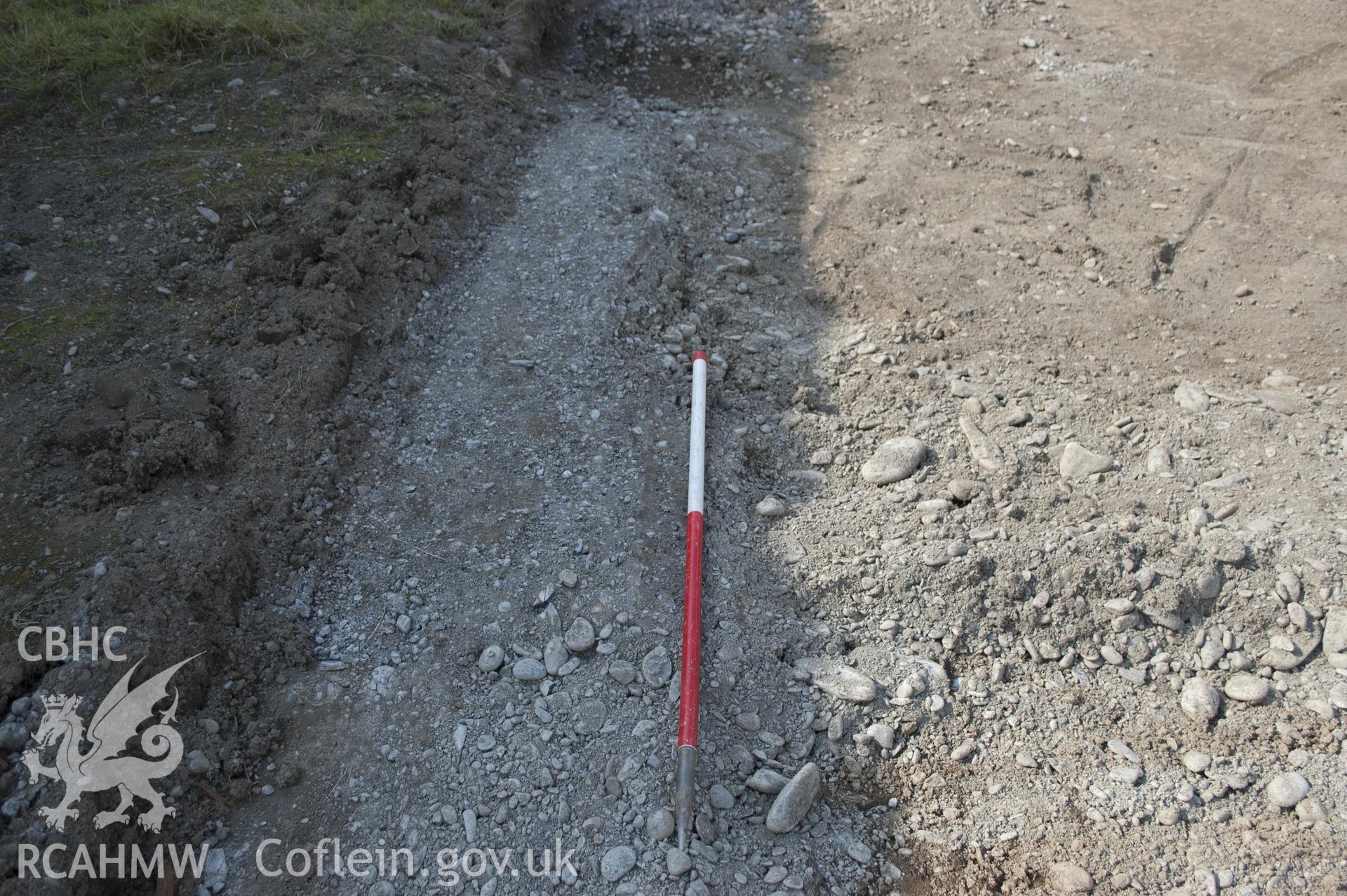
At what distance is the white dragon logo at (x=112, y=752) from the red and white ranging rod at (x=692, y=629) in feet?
4.57

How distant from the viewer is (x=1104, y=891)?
7.67ft

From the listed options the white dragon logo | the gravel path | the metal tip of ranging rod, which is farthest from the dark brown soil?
the metal tip of ranging rod

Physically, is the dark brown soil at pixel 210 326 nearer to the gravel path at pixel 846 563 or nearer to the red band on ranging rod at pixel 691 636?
the gravel path at pixel 846 563

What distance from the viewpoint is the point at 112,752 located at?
2264 millimetres

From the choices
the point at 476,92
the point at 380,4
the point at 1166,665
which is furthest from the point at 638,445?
the point at 380,4

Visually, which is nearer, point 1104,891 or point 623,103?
point 1104,891

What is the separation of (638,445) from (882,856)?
68.1 inches

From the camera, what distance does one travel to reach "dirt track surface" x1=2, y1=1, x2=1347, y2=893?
245 cm

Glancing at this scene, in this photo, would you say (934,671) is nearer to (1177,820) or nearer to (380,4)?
(1177,820)

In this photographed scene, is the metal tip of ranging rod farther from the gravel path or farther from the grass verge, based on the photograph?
the grass verge

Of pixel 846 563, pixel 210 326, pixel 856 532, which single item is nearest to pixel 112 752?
pixel 210 326

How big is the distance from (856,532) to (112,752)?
2.44 meters

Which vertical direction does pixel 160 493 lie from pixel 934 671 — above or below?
above

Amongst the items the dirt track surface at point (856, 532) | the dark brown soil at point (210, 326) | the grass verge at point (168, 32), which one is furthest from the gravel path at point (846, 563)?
the grass verge at point (168, 32)
